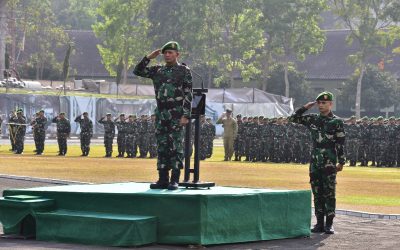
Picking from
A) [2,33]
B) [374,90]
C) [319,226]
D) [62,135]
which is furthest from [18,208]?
[374,90]

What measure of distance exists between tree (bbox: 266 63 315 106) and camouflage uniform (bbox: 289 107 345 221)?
7474cm

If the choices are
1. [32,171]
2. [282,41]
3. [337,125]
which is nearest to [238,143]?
[32,171]

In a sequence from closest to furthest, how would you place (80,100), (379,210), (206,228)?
(206,228) → (379,210) → (80,100)

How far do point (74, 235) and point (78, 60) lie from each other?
102m

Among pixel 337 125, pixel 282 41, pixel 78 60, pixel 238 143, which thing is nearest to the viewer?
pixel 337 125

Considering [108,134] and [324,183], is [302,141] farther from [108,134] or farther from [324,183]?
[324,183]

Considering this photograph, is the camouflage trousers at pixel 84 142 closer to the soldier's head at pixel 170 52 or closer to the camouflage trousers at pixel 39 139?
the camouflage trousers at pixel 39 139

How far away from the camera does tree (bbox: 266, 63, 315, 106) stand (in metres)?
91.5

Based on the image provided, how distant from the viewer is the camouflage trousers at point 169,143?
15.0 meters

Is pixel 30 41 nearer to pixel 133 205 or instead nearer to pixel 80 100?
pixel 80 100

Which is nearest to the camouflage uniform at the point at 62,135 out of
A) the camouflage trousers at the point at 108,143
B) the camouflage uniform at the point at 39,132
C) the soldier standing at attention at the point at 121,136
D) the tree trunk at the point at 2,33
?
the camouflage uniform at the point at 39,132

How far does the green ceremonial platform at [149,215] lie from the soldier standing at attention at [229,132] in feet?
91.2

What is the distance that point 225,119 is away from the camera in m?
43.4

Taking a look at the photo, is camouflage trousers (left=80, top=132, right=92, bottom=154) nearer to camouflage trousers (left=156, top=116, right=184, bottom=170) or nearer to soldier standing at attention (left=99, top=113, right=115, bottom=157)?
soldier standing at attention (left=99, top=113, right=115, bottom=157)
